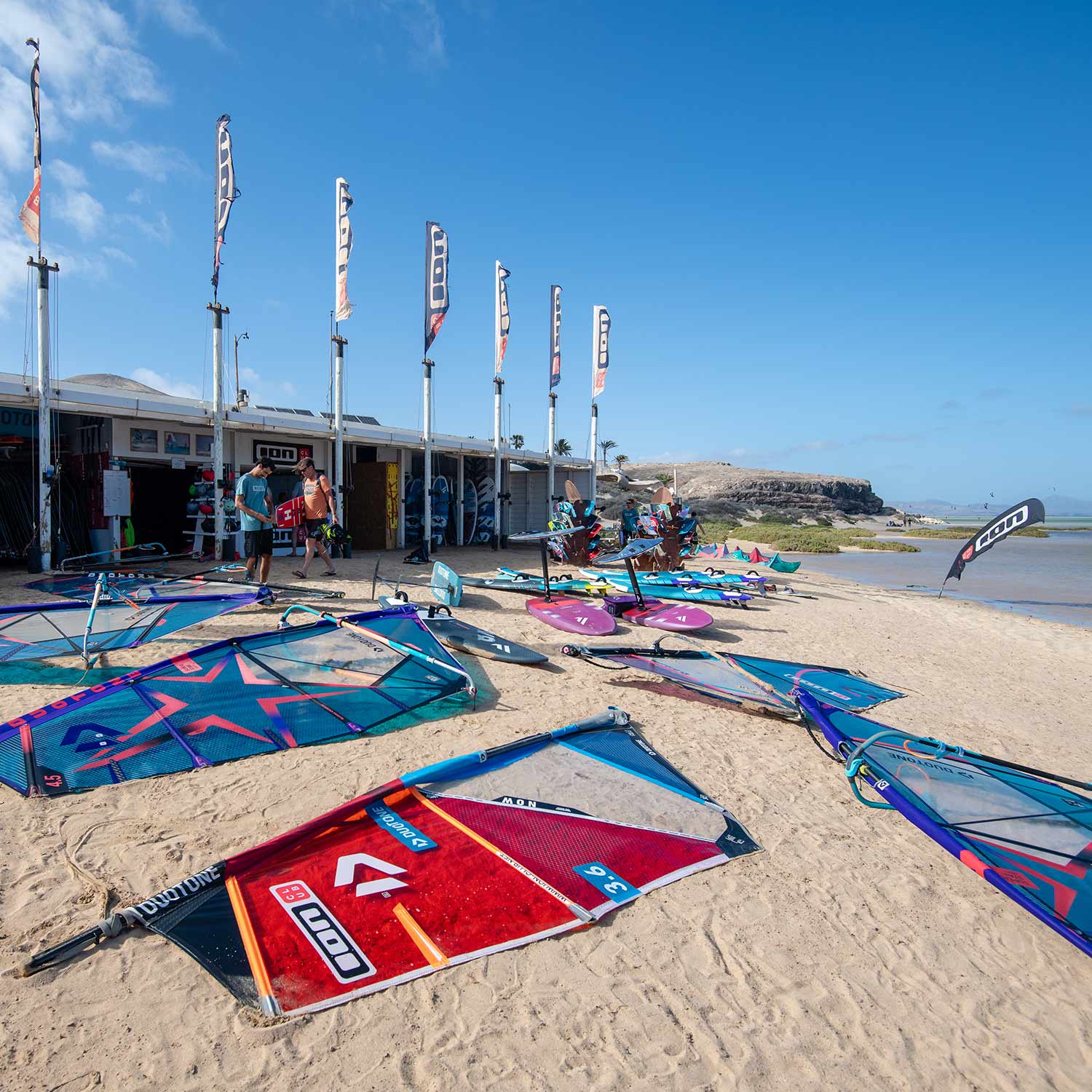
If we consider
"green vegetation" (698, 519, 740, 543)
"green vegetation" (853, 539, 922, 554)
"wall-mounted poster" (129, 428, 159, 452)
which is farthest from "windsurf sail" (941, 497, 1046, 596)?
"green vegetation" (853, 539, 922, 554)

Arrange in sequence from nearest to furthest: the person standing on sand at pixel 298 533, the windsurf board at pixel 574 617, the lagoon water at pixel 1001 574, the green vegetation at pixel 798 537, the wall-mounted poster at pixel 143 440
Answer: the windsurf board at pixel 574 617, the wall-mounted poster at pixel 143 440, the person standing on sand at pixel 298 533, the lagoon water at pixel 1001 574, the green vegetation at pixel 798 537

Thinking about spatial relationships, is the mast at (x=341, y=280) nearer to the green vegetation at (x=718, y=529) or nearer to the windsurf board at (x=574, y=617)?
the windsurf board at (x=574, y=617)

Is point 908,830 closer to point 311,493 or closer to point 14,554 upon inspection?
point 311,493

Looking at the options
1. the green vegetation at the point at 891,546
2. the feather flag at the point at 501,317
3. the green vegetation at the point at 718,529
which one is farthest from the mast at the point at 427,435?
the green vegetation at the point at 891,546

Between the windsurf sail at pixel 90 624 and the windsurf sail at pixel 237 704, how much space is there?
3.38ft

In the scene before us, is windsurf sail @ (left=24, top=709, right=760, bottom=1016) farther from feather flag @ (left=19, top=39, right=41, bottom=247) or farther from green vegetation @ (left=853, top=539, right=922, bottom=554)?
green vegetation @ (left=853, top=539, right=922, bottom=554)

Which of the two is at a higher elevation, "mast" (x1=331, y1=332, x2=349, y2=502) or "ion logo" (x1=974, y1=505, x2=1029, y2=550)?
"mast" (x1=331, y1=332, x2=349, y2=502)

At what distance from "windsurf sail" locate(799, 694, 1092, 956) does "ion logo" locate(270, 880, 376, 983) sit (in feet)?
9.11

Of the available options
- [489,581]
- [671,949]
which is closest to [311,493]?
[489,581]

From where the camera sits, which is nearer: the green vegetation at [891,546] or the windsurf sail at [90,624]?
the windsurf sail at [90,624]

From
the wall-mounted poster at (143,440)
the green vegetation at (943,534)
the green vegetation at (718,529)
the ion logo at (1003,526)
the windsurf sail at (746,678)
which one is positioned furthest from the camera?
the green vegetation at (943,534)

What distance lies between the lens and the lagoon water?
1552cm

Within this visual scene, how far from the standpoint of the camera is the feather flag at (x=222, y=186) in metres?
11.5

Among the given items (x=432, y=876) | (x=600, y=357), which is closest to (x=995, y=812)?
(x=432, y=876)
